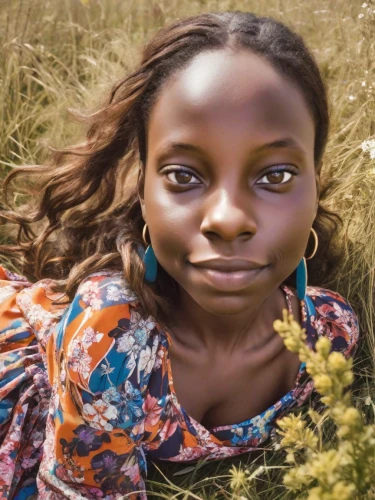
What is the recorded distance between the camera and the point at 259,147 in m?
1.71

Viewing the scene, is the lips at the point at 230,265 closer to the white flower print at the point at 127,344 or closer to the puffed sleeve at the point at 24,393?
the white flower print at the point at 127,344

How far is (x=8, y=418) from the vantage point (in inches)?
91.5

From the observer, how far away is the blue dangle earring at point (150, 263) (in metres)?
2.05

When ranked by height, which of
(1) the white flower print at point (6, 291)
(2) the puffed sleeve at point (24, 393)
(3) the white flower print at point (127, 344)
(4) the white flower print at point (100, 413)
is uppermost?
(3) the white flower print at point (127, 344)

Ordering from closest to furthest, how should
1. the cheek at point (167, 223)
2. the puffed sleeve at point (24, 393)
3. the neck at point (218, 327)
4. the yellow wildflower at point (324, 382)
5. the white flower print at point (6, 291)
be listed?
1. the yellow wildflower at point (324, 382)
2. the cheek at point (167, 223)
3. the neck at point (218, 327)
4. the puffed sleeve at point (24, 393)
5. the white flower print at point (6, 291)

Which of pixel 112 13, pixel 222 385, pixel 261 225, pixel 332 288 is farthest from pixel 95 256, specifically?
pixel 112 13

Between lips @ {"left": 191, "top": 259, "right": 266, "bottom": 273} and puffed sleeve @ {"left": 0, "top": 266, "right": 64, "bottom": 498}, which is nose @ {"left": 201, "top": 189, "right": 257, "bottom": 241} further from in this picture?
puffed sleeve @ {"left": 0, "top": 266, "right": 64, "bottom": 498}

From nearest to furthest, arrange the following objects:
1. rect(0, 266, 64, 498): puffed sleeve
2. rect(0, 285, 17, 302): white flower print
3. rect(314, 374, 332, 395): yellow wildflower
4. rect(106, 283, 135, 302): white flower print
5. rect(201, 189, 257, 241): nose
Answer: rect(314, 374, 332, 395): yellow wildflower
rect(201, 189, 257, 241): nose
rect(106, 283, 135, 302): white flower print
rect(0, 266, 64, 498): puffed sleeve
rect(0, 285, 17, 302): white flower print

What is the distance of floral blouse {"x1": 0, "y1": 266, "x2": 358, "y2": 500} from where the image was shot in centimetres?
196

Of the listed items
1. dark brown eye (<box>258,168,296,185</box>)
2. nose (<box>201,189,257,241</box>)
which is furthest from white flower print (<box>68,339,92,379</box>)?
dark brown eye (<box>258,168,296,185</box>)

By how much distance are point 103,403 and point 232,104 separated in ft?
2.66

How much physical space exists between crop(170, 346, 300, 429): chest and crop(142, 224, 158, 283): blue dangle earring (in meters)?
0.23

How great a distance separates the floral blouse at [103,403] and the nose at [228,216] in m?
0.42

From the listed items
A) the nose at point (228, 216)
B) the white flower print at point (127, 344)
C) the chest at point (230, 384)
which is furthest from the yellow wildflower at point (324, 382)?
the chest at point (230, 384)
